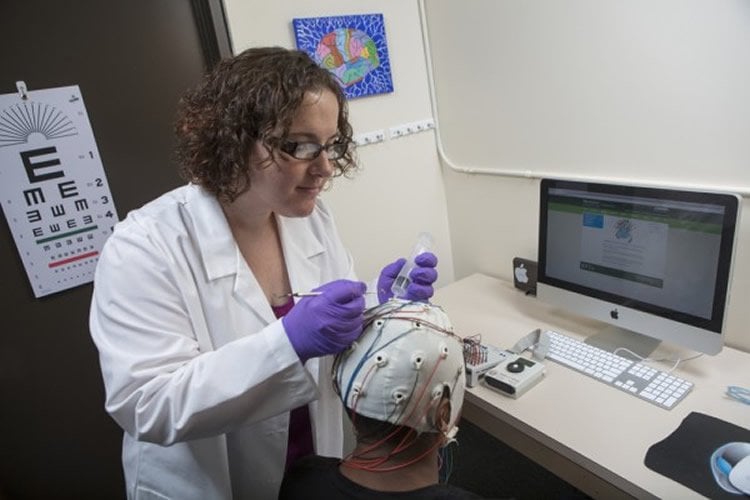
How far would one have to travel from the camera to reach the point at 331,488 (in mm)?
834

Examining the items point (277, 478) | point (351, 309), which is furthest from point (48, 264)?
point (351, 309)

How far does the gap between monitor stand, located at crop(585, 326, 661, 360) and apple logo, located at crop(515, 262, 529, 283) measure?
15.0 inches

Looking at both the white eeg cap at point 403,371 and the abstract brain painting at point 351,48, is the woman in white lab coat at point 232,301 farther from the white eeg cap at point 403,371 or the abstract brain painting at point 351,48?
the abstract brain painting at point 351,48

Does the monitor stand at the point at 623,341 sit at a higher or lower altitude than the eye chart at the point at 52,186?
lower

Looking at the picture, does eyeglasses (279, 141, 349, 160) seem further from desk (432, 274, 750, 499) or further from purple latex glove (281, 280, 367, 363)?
desk (432, 274, 750, 499)

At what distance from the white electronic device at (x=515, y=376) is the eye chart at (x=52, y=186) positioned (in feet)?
4.29

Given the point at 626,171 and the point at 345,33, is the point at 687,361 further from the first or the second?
the point at 345,33

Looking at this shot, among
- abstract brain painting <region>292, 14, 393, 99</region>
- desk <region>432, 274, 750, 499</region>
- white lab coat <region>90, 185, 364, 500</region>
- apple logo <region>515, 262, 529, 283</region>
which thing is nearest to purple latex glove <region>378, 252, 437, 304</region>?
white lab coat <region>90, 185, 364, 500</region>

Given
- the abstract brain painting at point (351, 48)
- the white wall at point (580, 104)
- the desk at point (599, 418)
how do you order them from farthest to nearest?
the abstract brain painting at point (351, 48)
the white wall at point (580, 104)
the desk at point (599, 418)

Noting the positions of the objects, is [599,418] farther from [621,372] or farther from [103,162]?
[103,162]

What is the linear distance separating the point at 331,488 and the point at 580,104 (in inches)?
55.1

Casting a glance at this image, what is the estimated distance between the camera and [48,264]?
1.47 metres

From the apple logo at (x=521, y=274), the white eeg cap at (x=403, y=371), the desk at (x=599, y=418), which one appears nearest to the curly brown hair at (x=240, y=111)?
the white eeg cap at (x=403, y=371)

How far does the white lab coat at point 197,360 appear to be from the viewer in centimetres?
83
